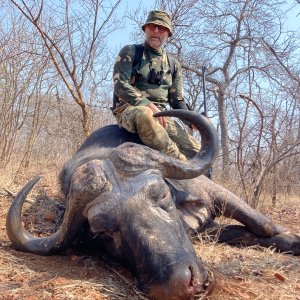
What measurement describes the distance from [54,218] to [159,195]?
2.31m

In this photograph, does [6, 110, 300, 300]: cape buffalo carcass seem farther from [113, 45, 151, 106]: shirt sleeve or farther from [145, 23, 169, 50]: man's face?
[145, 23, 169, 50]: man's face

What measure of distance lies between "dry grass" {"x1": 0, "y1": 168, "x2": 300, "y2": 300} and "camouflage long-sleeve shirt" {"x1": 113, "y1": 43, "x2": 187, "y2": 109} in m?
1.90

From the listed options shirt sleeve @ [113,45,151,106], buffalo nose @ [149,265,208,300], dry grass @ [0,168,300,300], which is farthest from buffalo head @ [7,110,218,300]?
shirt sleeve @ [113,45,151,106]

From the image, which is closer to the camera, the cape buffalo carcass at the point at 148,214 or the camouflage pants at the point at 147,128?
the cape buffalo carcass at the point at 148,214

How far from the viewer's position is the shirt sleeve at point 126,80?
4754mm

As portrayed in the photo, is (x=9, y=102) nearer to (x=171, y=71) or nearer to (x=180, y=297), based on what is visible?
(x=171, y=71)

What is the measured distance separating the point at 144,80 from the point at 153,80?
0.12 meters

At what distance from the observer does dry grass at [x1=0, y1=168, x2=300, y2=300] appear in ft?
8.91

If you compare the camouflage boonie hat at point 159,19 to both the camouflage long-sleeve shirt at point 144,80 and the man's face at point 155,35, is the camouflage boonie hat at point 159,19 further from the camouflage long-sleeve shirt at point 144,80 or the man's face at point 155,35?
the camouflage long-sleeve shirt at point 144,80

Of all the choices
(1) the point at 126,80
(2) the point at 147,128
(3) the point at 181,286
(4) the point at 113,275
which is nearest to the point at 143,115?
(2) the point at 147,128

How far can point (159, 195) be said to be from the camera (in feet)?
10.4

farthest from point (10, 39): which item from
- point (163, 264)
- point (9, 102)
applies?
point (163, 264)

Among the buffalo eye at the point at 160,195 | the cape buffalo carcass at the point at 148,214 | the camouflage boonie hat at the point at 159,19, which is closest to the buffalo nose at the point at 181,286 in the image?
the cape buffalo carcass at the point at 148,214

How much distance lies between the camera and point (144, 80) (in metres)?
5.28
